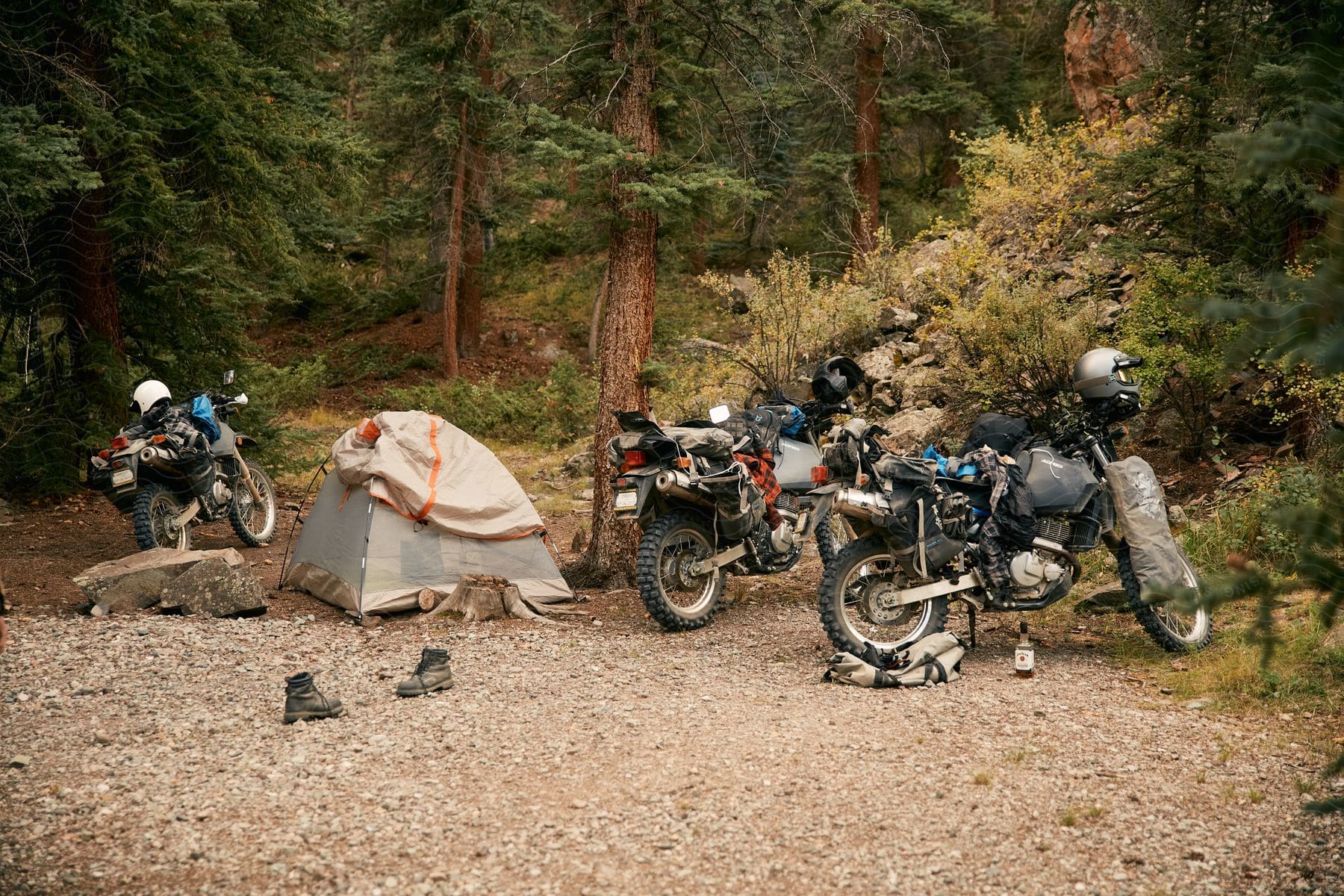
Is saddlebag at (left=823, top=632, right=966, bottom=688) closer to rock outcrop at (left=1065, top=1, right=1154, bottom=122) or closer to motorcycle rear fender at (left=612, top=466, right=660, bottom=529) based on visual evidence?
motorcycle rear fender at (left=612, top=466, right=660, bottom=529)

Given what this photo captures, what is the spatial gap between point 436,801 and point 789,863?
1483 mm

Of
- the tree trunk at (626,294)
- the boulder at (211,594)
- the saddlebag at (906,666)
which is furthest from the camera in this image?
the tree trunk at (626,294)

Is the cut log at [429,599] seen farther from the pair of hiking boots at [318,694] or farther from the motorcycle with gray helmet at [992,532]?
the motorcycle with gray helmet at [992,532]

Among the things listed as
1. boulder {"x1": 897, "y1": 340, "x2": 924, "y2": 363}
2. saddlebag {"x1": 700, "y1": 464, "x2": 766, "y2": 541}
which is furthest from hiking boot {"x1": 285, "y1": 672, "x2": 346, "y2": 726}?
boulder {"x1": 897, "y1": 340, "x2": 924, "y2": 363}

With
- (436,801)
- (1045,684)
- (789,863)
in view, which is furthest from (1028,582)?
(436,801)

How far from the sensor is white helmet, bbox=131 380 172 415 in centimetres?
945

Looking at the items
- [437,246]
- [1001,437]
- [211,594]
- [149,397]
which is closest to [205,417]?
[149,397]

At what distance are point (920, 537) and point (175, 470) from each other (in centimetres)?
668

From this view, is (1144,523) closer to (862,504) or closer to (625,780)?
(862,504)

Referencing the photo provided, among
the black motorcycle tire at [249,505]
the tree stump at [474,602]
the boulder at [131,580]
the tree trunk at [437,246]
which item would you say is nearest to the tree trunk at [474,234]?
the tree trunk at [437,246]

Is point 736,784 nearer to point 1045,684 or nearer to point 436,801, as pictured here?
point 436,801

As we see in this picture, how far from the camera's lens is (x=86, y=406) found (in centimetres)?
1146

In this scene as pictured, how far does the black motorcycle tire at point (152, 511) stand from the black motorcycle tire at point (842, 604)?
216 inches

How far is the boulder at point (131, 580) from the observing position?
736 centimetres
